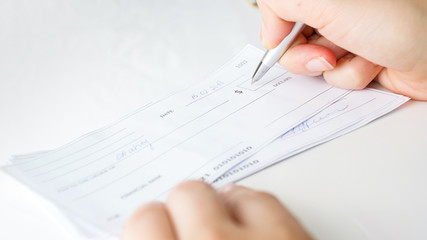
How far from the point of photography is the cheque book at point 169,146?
434mm

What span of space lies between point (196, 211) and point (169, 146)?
0.60ft

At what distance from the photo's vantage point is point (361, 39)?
558 mm

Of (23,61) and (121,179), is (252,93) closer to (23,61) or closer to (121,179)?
(121,179)

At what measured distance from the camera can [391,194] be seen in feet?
1.39

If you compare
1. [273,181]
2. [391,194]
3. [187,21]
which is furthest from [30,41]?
[391,194]

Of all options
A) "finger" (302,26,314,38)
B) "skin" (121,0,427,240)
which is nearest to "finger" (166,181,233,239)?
"skin" (121,0,427,240)

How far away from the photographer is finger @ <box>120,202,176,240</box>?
33cm

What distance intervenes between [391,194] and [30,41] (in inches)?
27.4

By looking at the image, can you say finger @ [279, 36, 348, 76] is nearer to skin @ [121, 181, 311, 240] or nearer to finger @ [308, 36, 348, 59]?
finger @ [308, 36, 348, 59]

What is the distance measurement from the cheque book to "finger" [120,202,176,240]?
0.05 m

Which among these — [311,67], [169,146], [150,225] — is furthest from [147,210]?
[311,67]

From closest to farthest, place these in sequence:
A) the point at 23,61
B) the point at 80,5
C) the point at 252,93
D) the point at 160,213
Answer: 1. the point at 160,213
2. the point at 252,93
3. the point at 23,61
4. the point at 80,5

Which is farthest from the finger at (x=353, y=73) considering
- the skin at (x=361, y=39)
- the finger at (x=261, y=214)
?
the finger at (x=261, y=214)

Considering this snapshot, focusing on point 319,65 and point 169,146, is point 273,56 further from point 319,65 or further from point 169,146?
point 169,146
